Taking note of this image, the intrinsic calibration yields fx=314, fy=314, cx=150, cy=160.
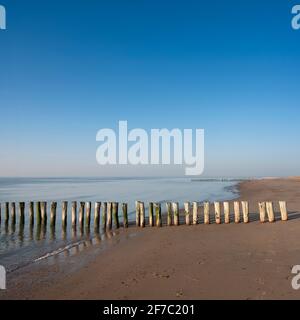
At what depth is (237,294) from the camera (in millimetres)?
6336

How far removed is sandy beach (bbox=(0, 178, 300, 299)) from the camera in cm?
671

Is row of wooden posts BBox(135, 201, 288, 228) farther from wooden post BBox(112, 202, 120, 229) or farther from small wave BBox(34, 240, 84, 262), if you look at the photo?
small wave BBox(34, 240, 84, 262)

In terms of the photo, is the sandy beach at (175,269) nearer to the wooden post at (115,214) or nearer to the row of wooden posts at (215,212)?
the row of wooden posts at (215,212)

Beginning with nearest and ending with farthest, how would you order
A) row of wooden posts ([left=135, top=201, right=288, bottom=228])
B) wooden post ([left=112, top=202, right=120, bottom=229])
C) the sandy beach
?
the sandy beach
row of wooden posts ([left=135, top=201, right=288, bottom=228])
wooden post ([left=112, top=202, right=120, bottom=229])

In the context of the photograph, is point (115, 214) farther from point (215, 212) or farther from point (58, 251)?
point (215, 212)

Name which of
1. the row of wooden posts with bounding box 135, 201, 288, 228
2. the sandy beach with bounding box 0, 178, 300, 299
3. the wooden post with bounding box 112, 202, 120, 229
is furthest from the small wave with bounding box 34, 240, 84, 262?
the row of wooden posts with bounding box 135, 201, 288, 228

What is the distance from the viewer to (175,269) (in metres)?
8.25

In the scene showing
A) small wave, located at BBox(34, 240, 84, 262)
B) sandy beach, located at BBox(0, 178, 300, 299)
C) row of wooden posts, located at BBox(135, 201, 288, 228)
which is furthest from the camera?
row of wooden posts, located at BBox(135, 201, 288, 228)

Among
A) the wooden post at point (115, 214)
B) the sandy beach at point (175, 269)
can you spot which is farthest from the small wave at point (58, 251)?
the wooden post at point (115, 214)

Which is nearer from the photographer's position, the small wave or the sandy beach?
the sandy beach

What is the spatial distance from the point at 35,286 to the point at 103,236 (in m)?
6.33

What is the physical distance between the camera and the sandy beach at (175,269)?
6.71 meters
